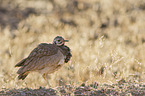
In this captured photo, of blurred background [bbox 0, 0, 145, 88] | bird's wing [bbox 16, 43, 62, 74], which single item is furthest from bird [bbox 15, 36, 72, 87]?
blurred background [bbox 0, 0, 145, 88]

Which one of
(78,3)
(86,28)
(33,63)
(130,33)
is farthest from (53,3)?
(33,63)

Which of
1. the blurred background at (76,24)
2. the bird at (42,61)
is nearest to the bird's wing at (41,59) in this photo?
the bird at (42,61)

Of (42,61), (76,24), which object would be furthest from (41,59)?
(76,24)

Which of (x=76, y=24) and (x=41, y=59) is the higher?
(x=76, y=24)

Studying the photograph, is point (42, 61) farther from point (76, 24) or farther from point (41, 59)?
point (76, 24)

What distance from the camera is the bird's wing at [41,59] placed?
455cm

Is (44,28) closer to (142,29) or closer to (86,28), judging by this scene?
(86,28)

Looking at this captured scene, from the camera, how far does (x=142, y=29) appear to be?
37.4 feet

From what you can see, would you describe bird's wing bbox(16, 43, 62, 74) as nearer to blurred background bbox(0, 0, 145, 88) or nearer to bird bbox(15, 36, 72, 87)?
bird bbox(15, 36, 72, 87)

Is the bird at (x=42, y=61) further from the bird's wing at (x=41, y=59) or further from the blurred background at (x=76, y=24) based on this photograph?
the blurred background at (x=76, y=24)

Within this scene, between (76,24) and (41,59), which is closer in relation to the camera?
(41,59)

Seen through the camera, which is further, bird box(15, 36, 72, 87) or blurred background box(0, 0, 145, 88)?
blurred background box(0, 0, 145, 88)

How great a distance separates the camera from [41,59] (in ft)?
15.2

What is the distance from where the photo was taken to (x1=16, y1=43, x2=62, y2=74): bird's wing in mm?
4551
